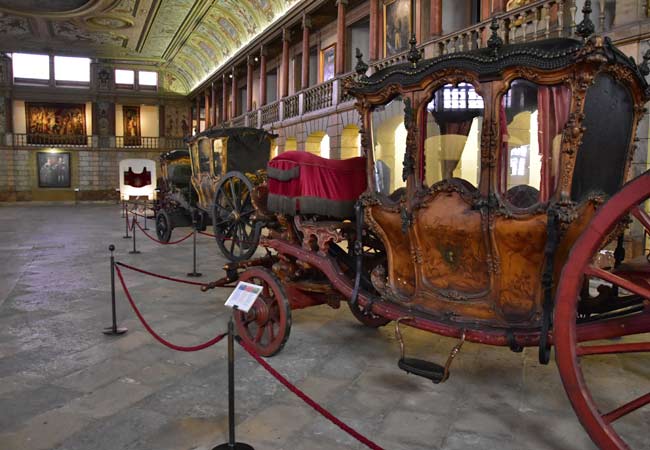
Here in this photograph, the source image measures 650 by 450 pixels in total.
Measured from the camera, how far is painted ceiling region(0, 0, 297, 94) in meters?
25.5

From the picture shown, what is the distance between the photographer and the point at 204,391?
3986 millimetres

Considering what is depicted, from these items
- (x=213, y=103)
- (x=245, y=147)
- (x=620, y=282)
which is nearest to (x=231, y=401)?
(x=620, y=282)

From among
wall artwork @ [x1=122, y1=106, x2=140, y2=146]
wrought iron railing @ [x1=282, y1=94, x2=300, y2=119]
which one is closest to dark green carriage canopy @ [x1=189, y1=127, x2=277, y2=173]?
wrought iron railing @ [x1=282, y1=94, x2=300, y2=119]

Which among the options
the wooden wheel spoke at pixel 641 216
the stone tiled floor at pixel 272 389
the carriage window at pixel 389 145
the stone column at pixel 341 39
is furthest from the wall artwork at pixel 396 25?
the wooden wheel spoke at pixel 641 216

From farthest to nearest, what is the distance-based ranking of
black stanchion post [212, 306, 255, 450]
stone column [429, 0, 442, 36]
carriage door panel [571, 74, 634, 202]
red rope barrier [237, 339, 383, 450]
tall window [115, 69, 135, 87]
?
1. tall window [115, 69, 135, 87]
2. stone column [429, 0, 442, 36]
3. carriage door panel [571, 74, 634, 202]
4. black stanchion post [212, 306, 255, 450]
5. red rope barrier [237, 339, 383, 450]

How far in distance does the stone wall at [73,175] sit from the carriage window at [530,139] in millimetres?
35840

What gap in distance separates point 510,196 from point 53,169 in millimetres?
38156

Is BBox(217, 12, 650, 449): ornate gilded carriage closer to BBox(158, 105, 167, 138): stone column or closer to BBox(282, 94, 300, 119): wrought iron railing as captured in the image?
BBox(282, 94, 300, 119): wrought iron railing

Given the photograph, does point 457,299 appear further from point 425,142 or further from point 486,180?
point 425,142

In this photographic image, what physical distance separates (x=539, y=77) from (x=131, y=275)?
7419 millimetres

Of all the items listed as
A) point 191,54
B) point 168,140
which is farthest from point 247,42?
point 168,140

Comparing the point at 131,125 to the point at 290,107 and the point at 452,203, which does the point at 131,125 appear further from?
the point at 452,203

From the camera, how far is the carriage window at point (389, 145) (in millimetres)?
4062

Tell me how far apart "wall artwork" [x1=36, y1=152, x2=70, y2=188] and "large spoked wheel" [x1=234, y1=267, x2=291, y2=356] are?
1404 inches
